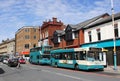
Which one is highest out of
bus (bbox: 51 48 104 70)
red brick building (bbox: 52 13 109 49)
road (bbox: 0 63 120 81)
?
red brick building (bbox: 52 13 109 49)

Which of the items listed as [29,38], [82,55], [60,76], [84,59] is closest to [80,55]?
[82,55]

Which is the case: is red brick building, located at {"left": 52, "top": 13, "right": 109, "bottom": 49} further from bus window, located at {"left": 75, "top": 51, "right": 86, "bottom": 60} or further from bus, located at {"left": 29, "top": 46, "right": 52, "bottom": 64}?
bus window, located at {"left": 75, "top": 51, "right": 86, "bottom": 60}

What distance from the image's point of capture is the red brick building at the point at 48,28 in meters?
65.1

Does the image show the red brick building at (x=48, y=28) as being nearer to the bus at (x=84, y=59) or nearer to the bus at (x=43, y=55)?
the bus at (x=43, y=55)

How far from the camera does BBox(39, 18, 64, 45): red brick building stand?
65.1 meters

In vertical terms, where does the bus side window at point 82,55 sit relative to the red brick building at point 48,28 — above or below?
below

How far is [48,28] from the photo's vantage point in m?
66.4

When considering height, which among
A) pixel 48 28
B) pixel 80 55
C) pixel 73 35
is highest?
pixel 48 28

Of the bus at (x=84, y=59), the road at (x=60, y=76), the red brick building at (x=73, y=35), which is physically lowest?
the road at (x=60, y=76)

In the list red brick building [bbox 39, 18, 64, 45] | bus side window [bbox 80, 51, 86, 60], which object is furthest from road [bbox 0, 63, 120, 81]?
red brick building [bbox 39, 18, 64, 45]

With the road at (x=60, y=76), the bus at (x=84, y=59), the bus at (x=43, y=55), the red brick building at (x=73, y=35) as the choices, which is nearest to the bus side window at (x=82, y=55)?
the bus at (x=84, y=59)

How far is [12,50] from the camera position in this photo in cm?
12488

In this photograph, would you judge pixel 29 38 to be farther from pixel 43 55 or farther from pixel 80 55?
pixel 80 55

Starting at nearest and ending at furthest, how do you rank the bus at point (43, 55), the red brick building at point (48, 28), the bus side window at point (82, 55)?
the bus side window at point (82, 55) < the bus at point (43, 55) < the red brick building at point (48, 28)
